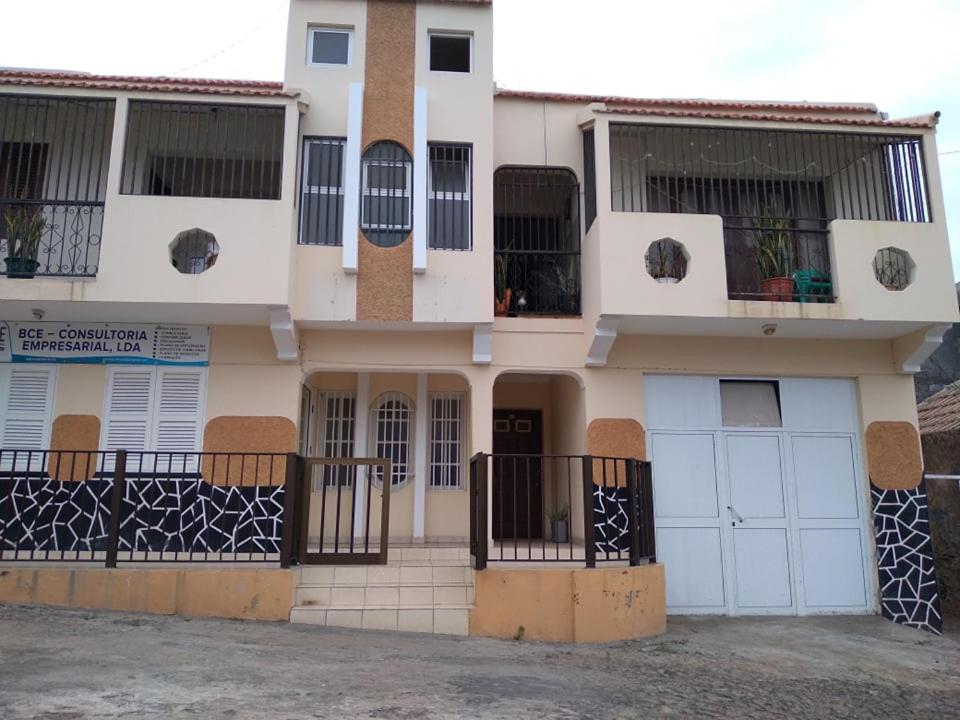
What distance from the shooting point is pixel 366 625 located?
753cm

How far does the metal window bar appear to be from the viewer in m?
8.70

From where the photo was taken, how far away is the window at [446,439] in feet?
34.1

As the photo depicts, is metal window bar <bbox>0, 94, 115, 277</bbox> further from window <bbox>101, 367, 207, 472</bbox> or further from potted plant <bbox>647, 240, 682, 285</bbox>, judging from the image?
potted plant <bbox>647, 240, 682, 285</bbox>

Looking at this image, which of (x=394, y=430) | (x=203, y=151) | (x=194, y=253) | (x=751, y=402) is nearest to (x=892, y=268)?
(x=751, y=402)

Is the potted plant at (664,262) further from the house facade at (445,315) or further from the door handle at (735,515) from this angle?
the door handle at (735,515)

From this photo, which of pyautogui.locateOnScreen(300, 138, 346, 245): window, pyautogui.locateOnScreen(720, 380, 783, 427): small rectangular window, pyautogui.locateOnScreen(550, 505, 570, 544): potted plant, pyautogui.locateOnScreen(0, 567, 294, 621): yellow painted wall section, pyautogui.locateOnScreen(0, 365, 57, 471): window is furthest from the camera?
pyautogui.locateOnScreen(550, 505, 570, 544): potted plant

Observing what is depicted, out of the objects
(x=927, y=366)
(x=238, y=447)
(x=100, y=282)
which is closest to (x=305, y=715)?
(x=238, y=447)

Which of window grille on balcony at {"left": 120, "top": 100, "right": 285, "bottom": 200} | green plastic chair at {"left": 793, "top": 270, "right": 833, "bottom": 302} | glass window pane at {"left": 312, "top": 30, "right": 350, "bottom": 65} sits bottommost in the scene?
green plastic chair at {"left": 793, "top": 270, "right": 833, "bottom": 302}

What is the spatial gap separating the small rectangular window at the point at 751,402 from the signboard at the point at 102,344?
21.5ft

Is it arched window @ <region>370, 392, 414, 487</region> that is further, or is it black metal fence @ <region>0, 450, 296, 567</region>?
arched window @ <region>370, 392, 414, 487</region>

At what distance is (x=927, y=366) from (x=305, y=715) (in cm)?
2469

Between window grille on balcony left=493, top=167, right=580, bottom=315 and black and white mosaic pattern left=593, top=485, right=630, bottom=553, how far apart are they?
91.8 inches

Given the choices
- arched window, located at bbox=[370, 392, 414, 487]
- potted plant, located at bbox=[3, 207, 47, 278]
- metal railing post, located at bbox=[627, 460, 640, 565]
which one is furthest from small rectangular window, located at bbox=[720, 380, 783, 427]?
potted plant, located at bbox=[3, 207, 47, 278]

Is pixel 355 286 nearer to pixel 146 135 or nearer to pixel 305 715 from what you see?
pixel 146 135
